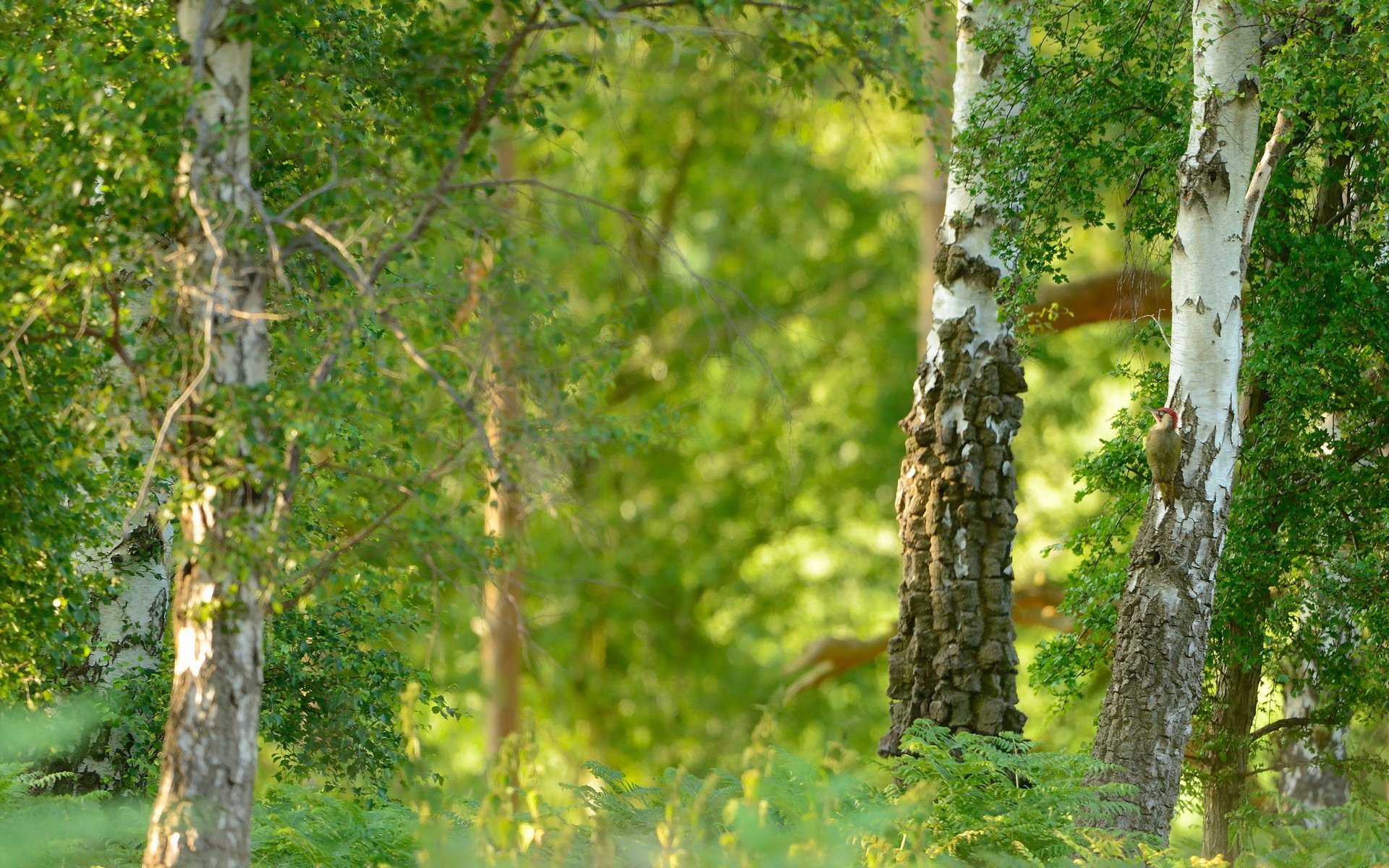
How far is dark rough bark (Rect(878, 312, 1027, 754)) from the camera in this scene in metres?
8.02

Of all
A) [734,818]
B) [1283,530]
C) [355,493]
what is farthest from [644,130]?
[734,818]

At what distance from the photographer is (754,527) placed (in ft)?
70.1

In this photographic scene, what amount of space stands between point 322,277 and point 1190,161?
4800 mm

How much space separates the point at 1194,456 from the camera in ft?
24.0

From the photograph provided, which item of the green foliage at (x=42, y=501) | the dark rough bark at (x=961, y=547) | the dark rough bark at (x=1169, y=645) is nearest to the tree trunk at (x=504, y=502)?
the green foliage at (x=42, y=501)

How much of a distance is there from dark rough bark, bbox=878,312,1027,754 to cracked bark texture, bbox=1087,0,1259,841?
0.79 m

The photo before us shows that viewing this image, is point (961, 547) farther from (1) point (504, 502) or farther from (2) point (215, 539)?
(2) point (215, 539)

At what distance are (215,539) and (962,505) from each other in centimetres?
477

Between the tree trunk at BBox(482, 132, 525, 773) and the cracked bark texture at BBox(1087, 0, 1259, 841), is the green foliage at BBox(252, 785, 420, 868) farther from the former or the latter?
the cracked bark texture at BBox(1087, 0, 1259, 841)

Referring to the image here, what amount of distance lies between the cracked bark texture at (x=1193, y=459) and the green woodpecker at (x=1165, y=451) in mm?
65

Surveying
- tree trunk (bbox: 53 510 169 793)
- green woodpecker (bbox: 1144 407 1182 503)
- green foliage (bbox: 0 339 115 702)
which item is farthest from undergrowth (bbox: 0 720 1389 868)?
green woodpecker (bbox: 1144 407 1182 503)

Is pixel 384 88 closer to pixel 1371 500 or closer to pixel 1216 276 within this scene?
pixel 1216 276

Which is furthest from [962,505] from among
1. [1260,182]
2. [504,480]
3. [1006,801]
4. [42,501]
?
[42,501]

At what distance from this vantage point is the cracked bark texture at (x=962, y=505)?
8031 mm
